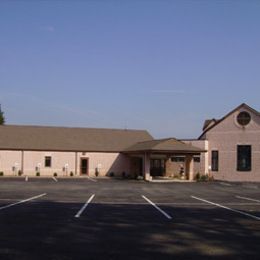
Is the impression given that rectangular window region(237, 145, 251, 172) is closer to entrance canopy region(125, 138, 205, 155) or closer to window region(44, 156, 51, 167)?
entrance canopy region(125, 138, 205, 155)

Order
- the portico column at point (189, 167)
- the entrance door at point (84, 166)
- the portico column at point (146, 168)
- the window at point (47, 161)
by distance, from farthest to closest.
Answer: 1. the entrance door at point (84, 166)
2. the window at point (47, 161)
3. the portico column at point (189, 167)
4. the portico column at point (146, 168)

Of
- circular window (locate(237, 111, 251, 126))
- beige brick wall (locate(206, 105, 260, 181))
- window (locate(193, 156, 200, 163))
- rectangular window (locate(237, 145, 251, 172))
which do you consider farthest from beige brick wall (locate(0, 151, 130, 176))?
circular window (locate(237, 111, 251, 126))

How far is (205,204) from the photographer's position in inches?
889

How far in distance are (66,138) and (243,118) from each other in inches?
783

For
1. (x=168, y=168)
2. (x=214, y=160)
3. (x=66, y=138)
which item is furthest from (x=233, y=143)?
(x=66, y=138)

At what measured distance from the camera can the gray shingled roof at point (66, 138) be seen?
182ft

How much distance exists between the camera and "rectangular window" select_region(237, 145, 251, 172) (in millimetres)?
47688

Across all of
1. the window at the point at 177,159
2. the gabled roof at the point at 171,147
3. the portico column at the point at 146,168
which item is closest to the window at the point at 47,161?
the gabled roof at the point at 171,147

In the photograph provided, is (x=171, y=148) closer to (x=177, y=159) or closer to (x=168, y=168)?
(x=168, y=168)

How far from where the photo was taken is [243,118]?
48.5m

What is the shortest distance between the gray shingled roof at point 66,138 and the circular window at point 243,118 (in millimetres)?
14395

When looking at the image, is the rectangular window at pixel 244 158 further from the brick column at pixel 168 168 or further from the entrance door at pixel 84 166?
the entrance door at pixel 84 166

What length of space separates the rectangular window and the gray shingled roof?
1431 cm

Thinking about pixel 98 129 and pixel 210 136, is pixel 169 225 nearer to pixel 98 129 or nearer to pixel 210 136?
pixel 210 136
